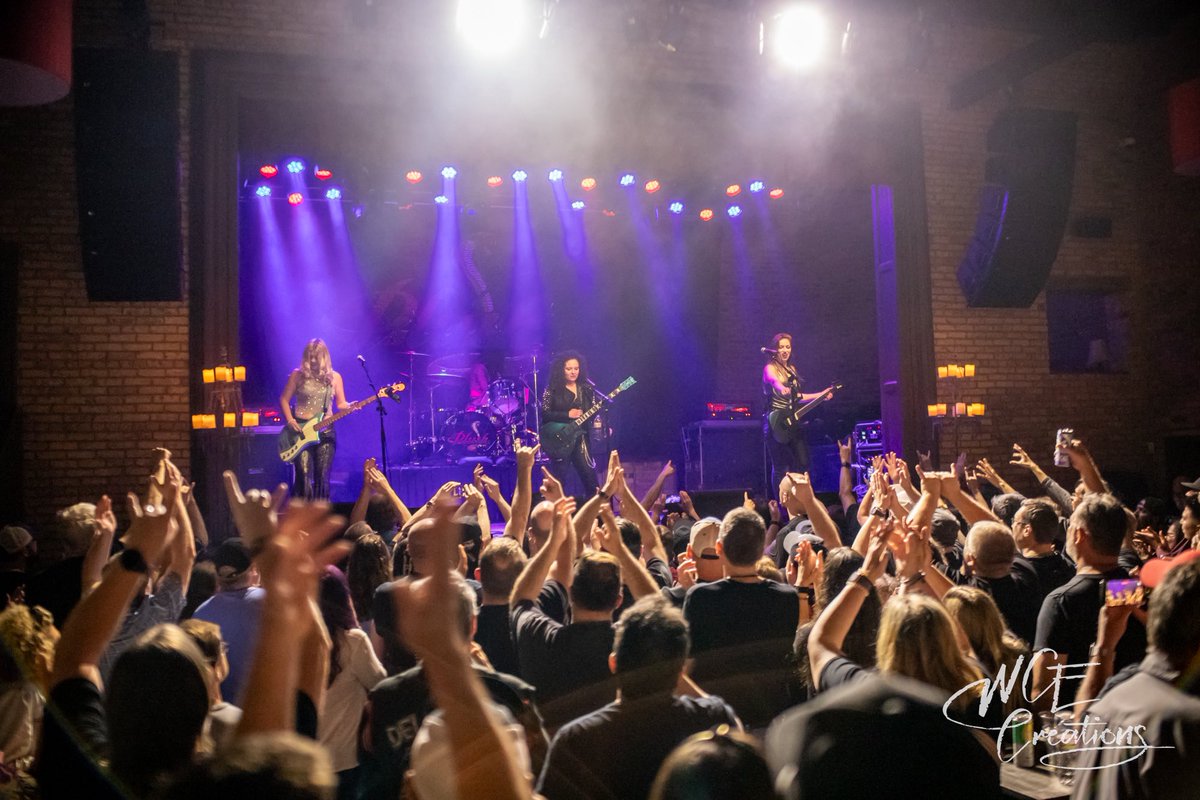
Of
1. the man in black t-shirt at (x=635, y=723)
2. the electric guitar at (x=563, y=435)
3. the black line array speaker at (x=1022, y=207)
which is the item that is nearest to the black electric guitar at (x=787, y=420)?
the electric guitar at (x=563, y=435)

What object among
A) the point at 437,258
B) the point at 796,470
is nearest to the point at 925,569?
the point at 796,470

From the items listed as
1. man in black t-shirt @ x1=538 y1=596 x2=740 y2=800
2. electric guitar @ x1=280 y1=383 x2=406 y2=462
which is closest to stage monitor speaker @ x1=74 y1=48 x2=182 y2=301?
electric guitar @ x1=280 y1=383 x2=406 y2=462

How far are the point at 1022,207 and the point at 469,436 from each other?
6.55m

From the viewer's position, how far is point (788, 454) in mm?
9938

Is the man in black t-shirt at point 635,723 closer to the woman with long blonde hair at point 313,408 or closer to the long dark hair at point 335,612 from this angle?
the long dark hair at point 335,612

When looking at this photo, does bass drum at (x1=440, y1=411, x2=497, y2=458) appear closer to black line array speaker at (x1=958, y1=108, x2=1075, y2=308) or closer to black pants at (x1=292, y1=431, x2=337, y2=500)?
black pants at (x1=292, y1=431, x2=337, y2=500)

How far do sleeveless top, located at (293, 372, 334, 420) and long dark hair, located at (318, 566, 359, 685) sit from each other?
574 centimetres

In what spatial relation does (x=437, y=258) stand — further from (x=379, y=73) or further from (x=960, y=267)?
(x=960, y=267)

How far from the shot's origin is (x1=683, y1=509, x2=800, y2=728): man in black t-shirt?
294 cm

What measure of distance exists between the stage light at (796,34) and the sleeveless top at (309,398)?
17.0 ft

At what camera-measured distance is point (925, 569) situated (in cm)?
301

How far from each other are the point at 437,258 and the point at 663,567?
9500 mm

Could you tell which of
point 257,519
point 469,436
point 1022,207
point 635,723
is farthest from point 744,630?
point 469,436

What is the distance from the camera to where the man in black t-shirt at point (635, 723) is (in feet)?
6.38
